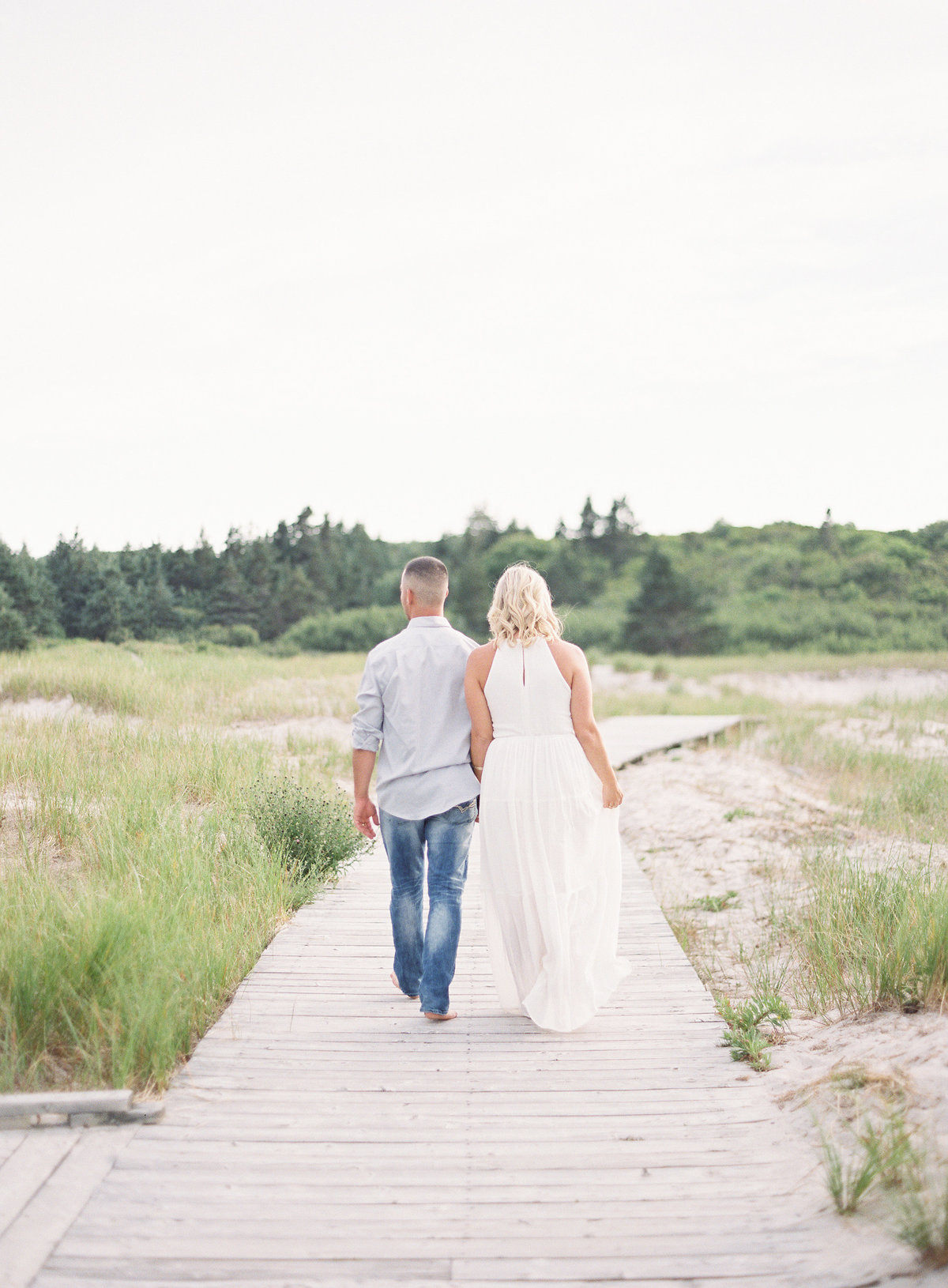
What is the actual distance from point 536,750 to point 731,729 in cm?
1276

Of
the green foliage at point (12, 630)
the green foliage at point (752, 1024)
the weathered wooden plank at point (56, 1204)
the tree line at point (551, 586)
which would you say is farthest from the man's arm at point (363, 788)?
the tree line at point (551, 586)

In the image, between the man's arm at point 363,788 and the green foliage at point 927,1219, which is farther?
the man's arm at point 363,788

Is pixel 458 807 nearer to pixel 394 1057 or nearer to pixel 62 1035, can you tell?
pixel 394 1057

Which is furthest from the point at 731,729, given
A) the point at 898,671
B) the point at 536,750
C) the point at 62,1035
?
the point at 898,671

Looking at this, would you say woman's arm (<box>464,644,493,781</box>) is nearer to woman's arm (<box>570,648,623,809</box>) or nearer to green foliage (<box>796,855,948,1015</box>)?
woman's arm (<box>570,648,623,809</box>)

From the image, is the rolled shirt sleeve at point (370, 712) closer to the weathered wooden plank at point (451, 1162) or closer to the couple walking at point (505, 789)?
the couple walking at point (505, 789)

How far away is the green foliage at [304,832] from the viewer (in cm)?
571

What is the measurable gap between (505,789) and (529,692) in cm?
39

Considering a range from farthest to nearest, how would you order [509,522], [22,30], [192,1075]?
1. [509,522]
2. [22,30]
3. [192,1075]

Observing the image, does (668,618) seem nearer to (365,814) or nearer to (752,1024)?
(752,1024)

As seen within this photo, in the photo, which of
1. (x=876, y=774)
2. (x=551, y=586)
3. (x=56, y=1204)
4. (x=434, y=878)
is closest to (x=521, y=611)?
(x=434, y=878)

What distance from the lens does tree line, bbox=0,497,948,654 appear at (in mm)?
15750

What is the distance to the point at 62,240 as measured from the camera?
14945mm

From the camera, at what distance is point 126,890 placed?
424cm
